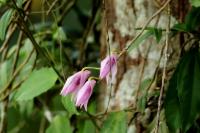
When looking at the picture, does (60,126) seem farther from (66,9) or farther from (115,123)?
(66,9)

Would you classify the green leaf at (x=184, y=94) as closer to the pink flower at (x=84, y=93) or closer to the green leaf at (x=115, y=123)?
the green leaf at (x=115, y=123)

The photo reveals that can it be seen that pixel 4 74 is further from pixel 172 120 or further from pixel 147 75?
pixel 172 120

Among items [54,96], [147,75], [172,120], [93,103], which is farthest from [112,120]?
[54,96]

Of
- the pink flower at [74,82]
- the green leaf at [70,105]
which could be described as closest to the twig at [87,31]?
the green leaf at [70,105]

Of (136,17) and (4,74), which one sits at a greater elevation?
(136,17)

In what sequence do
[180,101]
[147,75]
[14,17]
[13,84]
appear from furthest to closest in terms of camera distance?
[13,84], [147,75], [14,17], [180,101]
